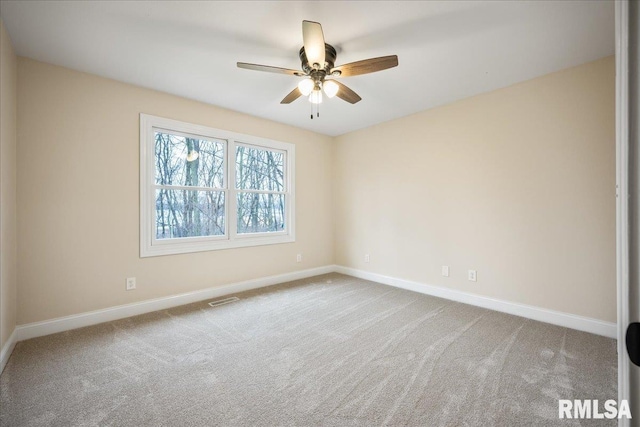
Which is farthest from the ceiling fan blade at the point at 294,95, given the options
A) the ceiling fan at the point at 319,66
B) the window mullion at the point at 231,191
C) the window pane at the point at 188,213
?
the window pane at the point at 188,213

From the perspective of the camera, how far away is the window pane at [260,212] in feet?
13.3

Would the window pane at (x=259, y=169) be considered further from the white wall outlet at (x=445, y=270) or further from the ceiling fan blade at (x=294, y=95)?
the white wall outlet at (x=445, y=270)

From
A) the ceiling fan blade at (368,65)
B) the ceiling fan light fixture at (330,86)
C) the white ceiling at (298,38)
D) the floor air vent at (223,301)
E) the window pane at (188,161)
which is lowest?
the floor air vent at (223,301)

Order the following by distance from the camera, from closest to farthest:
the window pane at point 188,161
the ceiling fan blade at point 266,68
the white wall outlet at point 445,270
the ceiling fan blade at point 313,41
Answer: the ceiling fan blade at point 313,41 → the ceiling fan blade at point 266,68 → the window pane at point 188,161 → the white wall outlet at point 445,270

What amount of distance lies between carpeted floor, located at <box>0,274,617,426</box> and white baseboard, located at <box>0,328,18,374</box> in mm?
48

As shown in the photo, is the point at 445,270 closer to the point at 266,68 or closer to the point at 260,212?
the point at 260,212

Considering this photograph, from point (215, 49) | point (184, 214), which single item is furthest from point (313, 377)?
point (215, 49)

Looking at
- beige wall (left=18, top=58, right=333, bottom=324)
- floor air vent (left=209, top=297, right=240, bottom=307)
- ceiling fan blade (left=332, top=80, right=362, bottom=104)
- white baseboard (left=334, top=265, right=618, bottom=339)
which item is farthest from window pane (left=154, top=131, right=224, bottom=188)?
white baseboard (left=334, top=265, right=618, bottom=339)

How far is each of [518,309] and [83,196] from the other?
4777 mm

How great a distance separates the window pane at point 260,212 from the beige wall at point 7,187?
2228 millimetres

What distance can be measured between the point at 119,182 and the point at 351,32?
2.81 metres

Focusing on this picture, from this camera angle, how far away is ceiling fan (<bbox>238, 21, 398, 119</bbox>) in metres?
1.85

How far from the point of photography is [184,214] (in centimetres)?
346

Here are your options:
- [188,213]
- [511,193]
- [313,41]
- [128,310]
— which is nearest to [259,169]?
[188,213]
